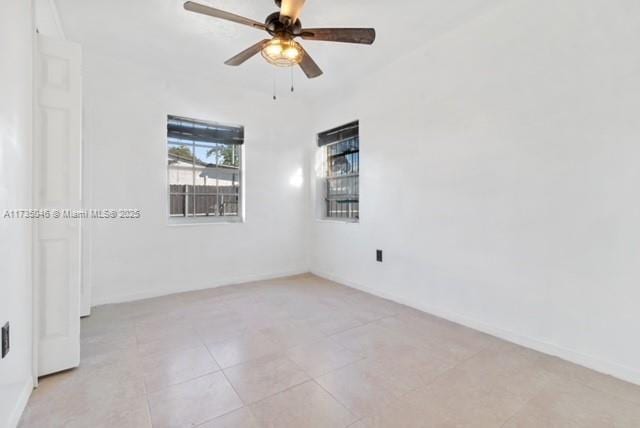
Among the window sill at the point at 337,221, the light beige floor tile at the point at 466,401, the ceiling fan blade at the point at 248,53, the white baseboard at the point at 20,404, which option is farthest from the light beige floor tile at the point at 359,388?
the ceiling fan blade at the point at 248,53

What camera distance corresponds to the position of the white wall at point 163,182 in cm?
310

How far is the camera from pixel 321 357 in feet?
6.81

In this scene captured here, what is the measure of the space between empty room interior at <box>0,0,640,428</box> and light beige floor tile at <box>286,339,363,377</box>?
0.02 m

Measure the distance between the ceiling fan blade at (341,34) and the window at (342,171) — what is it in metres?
1.75

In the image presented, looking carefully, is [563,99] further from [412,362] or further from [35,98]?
[35,98]

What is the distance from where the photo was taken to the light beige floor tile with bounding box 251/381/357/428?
4.74ft

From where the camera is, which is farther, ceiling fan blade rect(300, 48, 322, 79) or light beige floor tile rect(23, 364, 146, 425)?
ceiling fan blade rect(300, 48, 322, 79)

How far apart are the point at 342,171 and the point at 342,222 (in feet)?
2.39

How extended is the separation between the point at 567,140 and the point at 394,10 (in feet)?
5.17

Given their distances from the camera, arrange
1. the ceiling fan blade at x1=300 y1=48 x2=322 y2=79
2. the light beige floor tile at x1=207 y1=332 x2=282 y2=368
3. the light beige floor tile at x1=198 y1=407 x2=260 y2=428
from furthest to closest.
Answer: the ceiling fan blade at x1=300 y1=48 x2=322 y2=79
the light beige floor tile at x1=207 y1=332 x2=282 y2=368
the light beige floor tile at x1=198 y1=407 x2=260 y2=428

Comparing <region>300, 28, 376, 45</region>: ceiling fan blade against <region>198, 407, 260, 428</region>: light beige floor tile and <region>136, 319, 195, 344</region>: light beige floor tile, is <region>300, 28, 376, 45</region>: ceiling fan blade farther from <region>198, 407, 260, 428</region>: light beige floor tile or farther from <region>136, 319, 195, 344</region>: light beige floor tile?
<region>136, 319, 195, 344</region>: light beige floor tile

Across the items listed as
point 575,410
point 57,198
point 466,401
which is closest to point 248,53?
point 57,198

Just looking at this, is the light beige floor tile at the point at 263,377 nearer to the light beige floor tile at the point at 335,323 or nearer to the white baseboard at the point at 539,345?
the light beige floor tile at the point at 335,323

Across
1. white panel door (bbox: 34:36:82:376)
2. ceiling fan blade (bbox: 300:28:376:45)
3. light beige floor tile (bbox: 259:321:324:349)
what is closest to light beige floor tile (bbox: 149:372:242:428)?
light beige floor tile (bbox: 259:321:324:349)
